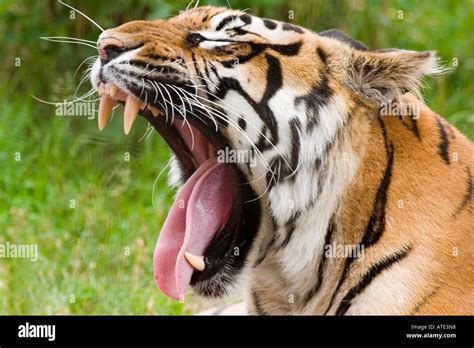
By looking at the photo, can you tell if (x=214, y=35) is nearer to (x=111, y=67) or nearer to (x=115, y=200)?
(x=111, y=67)

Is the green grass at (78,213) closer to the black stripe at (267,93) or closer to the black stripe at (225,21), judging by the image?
the black stripe at (267,93)

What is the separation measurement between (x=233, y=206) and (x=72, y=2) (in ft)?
8.51

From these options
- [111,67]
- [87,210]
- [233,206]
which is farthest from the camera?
[87,210]

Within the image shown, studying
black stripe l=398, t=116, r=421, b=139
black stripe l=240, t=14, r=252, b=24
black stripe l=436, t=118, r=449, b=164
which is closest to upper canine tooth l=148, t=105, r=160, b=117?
black stripe l=240, t=14, r=252, b=24

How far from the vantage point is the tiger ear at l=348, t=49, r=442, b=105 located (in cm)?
301

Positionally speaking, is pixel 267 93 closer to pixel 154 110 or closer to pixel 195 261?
pixel 154 110

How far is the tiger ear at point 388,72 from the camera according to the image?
301 cm

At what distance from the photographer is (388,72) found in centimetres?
302

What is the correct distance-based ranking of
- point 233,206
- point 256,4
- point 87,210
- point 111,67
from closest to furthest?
point 111,67 < point 233,206 < point 87,210 < point 256,4

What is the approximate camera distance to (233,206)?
3.23 meters

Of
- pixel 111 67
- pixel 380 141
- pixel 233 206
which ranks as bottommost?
pixel 233 206

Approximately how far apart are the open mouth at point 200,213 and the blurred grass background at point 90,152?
907 millimetres

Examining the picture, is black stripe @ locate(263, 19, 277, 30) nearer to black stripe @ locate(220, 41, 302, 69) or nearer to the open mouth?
black stripe @ locate(220, 41, 302, 69)
